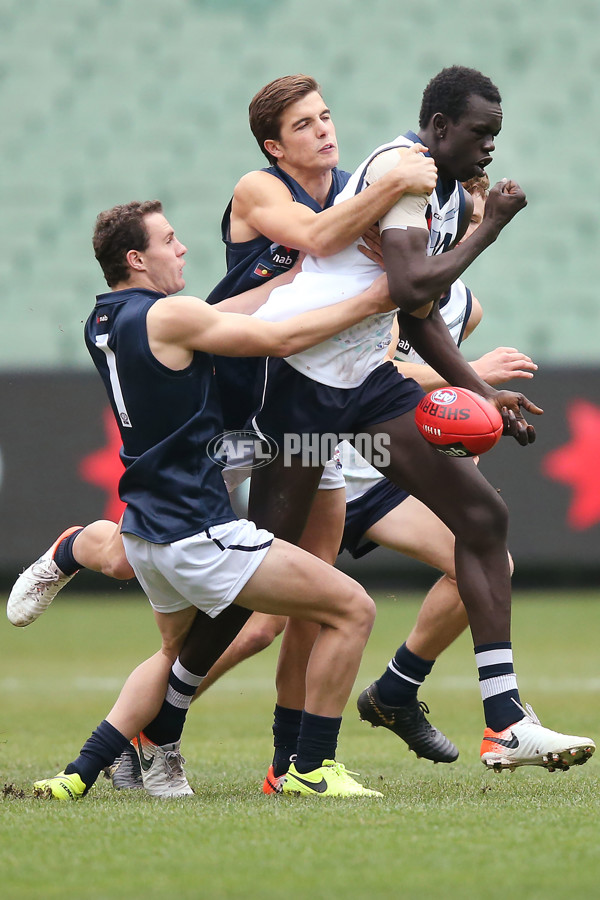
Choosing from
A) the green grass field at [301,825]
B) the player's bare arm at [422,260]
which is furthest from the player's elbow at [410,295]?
the green grass field at [301,825]

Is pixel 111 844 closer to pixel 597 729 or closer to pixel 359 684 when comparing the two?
pixel 597 729

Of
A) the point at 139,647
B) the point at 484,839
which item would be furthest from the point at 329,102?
the point at 484,839

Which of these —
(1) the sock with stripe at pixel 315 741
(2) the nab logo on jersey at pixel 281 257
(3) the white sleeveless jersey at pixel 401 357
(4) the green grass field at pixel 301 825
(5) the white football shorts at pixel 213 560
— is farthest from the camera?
(3) the white sleeveless jersey at pixel 401 357

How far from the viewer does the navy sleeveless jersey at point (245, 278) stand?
4.82m

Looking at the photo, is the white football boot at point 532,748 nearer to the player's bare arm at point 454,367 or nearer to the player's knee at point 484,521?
the player's knee at point 484,521

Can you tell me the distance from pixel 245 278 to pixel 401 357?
4.00 feet

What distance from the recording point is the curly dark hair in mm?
4566

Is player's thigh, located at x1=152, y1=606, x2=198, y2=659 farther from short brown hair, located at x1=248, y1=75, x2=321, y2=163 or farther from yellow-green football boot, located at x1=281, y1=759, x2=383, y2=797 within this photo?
short brown hair, located at x1=248, y1=75, x2=321, y2=163

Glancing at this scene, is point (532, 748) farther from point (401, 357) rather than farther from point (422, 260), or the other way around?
point (401, 357)

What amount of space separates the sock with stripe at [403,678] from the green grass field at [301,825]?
302mm

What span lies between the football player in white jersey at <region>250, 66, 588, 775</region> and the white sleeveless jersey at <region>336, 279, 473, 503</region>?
3.15 ft

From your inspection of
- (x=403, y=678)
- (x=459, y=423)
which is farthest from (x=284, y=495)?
(x=403, y=678)

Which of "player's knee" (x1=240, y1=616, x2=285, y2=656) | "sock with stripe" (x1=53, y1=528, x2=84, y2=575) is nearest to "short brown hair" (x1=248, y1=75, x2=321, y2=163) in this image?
"sock with stripe" (x1=53, y1=528, x2=84, y2=575)

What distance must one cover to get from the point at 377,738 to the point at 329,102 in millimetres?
10871
